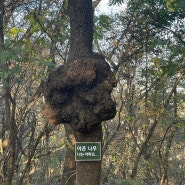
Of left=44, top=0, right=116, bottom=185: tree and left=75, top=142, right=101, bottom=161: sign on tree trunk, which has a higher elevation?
left=44, top=0, right=116, bottom=185: tree

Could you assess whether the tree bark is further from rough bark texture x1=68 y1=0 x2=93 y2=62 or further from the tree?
rough bark texture x1=68 y1=0 x2=93 y2=62

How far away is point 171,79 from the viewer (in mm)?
10969

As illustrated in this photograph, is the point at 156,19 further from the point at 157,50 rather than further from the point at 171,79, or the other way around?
the point at 171,79

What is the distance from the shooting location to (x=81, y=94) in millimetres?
4828

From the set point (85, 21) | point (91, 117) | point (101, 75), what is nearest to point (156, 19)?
point (85, 21)

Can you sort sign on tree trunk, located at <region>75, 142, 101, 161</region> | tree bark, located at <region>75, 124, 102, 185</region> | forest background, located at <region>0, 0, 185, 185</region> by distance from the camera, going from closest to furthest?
1. sign on tree trunk, located at <region>75, 142, 101, 161</region>
2. tree bark, located at <region>75, 124, 102, 185</region>
3. forest background, located at <region>0, 0, 185, 185</region>

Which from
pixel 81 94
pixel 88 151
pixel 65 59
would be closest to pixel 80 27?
pixel 81 94

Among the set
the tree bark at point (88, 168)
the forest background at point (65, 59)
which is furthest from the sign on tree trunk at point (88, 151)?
the forest background at point (65, 59)

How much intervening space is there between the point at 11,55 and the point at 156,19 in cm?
331

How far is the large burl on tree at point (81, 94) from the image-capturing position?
471cm

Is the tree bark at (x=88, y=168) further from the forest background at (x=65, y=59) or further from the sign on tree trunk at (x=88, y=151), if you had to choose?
the forest background at (x=65, y=59)

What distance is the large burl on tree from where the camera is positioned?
185 inches

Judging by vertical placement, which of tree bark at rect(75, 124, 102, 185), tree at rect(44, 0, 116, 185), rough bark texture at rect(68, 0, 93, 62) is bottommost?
tree bark at rect(75, 124, 102, 185)

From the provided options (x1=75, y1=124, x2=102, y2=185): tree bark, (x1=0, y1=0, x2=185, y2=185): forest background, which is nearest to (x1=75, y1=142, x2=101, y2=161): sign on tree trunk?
(x1=75, y1=124, x2=102, y2=185): tree bark
